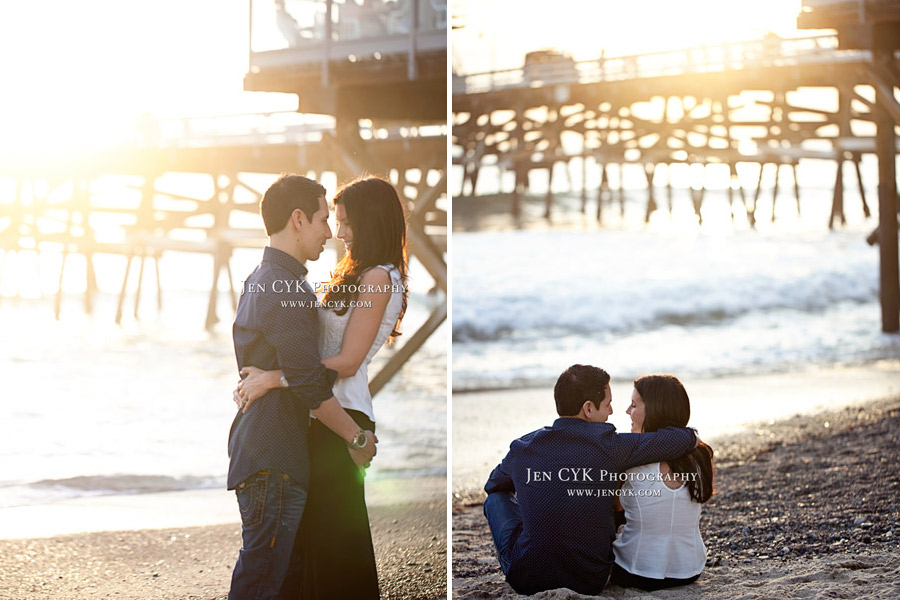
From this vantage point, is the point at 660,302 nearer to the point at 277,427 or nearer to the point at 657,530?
the point at 657,530

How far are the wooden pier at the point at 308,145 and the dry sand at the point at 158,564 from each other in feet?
4.21

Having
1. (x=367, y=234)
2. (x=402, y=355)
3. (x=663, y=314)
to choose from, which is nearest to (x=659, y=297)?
(x=663, y=314)

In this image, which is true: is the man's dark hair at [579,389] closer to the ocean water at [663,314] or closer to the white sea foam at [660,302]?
the ocean water at [663,314]

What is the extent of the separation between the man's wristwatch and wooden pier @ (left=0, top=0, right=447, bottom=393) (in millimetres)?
1014

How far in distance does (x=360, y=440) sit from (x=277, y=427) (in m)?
0.20

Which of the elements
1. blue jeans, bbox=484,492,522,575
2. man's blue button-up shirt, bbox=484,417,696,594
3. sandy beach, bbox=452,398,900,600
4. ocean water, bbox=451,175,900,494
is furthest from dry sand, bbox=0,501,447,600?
ocean water, bbox=451,175,900,494

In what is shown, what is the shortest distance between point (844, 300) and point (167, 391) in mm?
10405

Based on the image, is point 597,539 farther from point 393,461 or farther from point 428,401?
point 428,401

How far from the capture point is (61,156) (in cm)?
563

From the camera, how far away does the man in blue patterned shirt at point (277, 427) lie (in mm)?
2320

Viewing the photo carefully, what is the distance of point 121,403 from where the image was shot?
282 inches

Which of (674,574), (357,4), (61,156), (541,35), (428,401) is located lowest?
(428,401)

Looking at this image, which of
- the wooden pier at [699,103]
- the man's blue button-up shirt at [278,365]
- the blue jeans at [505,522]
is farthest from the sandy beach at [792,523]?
the wooden pier at [699,103]

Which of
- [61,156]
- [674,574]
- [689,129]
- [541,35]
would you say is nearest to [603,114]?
[689,129]
